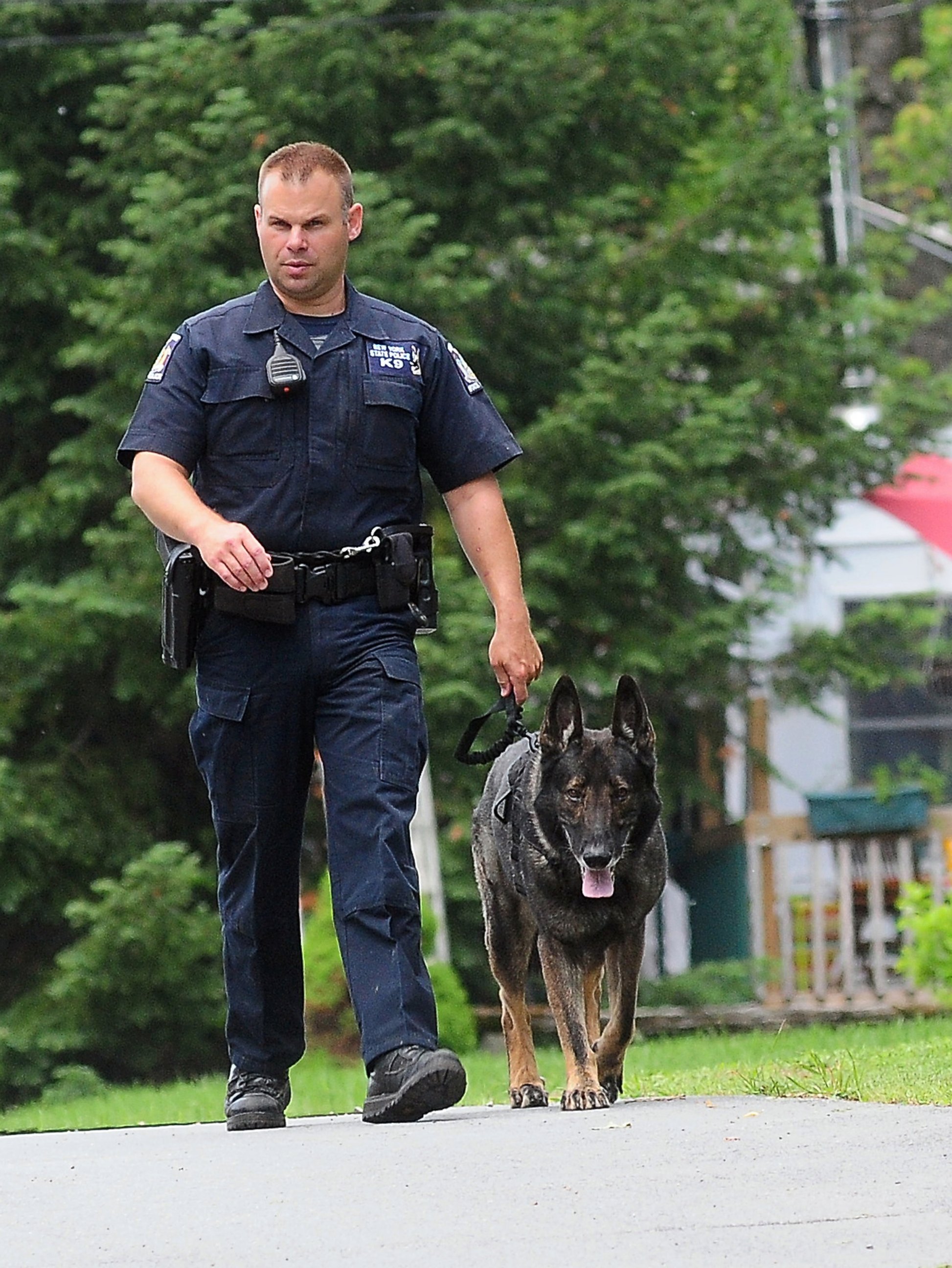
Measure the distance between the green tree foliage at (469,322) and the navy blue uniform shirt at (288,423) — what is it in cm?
651

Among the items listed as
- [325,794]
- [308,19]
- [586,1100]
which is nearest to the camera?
[325,794]

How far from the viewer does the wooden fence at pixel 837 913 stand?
46.0 ft

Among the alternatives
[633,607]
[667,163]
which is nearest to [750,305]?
[667,163]

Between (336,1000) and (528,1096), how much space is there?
18.4ft

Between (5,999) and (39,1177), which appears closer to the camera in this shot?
(39,1177)

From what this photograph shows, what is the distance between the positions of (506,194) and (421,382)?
845 cm

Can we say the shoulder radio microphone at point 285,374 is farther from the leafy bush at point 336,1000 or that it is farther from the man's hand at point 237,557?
the leafy bush at point 336,1000

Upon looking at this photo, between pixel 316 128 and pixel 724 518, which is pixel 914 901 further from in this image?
pixel 316 128

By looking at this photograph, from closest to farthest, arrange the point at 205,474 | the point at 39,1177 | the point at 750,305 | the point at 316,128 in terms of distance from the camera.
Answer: the point at 39,1177 < the point at 205,474 < the point at 316,128 < the point at 750,305

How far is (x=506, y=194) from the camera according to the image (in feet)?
45.2

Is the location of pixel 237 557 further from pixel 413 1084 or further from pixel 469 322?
pixel 469 322

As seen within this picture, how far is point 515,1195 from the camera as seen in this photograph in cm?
409

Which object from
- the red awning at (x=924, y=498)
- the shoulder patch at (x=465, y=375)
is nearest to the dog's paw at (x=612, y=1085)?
the shoulder patch at (x=465, y=375)

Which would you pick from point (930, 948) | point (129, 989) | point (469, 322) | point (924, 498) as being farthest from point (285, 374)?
point (924, 498)
